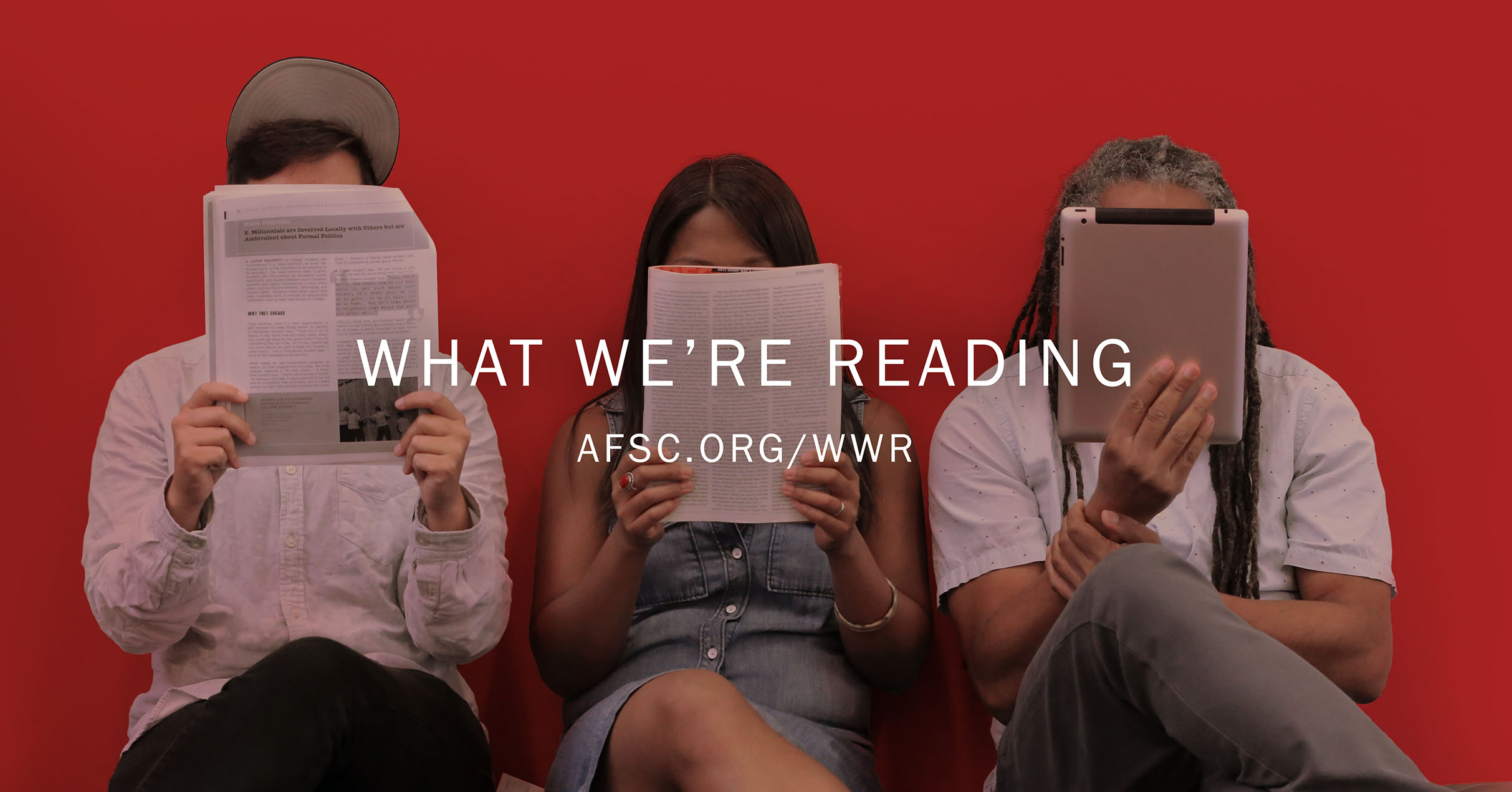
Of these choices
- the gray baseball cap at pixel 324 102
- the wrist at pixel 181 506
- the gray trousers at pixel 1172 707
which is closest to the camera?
the gray trousers at pixel 1172 707

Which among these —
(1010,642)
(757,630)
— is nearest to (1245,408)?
(1010,642)

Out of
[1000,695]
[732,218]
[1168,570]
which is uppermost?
[732,218]

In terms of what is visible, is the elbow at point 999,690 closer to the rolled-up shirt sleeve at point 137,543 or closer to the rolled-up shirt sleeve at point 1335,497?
the rolled-up shirt sleeve at point 1335,497

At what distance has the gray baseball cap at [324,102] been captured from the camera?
59.7 inches

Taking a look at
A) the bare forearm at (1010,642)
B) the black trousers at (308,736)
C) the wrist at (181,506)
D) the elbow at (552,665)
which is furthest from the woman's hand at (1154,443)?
the wrist at (181,506)

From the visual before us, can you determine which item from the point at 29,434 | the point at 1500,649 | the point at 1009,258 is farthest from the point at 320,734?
the point at 1500,649

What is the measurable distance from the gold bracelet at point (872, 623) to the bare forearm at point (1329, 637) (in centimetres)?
39

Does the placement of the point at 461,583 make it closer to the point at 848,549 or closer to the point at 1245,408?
the point at 848,549

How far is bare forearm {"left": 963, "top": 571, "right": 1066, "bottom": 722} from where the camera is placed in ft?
4.21

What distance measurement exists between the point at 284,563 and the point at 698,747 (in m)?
0.65

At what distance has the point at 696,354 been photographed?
1.35 metres

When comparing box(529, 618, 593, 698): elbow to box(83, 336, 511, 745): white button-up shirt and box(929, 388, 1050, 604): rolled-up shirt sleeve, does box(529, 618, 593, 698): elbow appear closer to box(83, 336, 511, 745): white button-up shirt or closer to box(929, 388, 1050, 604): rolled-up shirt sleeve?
box(83, 336, 511, 745): white button-up shirt

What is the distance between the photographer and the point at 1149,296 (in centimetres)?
128

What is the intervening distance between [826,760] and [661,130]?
990 millimetres
